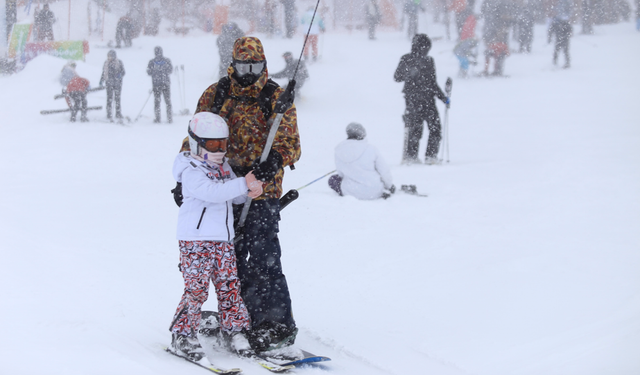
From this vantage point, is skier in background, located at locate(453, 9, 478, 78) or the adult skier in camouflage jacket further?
skier in background, located at locate(453, 9, 478, 78)

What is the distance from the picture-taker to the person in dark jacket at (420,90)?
9633 mm

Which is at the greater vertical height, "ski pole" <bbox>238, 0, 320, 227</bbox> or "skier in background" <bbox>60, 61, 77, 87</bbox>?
"skier in background" <bbox>60, 61, 77, 87</bbox>

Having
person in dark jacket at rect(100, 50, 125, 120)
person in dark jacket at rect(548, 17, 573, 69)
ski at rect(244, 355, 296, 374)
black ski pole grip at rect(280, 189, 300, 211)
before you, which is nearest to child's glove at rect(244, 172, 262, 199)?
black ski pole grip at rect(280, 189, 300, 211)

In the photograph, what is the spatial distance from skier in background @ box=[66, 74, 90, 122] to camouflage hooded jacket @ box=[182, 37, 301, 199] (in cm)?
1140

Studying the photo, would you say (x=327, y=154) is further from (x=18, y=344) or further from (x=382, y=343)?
(x=18, y=344)

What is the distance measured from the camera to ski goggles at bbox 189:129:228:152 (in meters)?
3.16

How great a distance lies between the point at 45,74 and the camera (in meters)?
16.8

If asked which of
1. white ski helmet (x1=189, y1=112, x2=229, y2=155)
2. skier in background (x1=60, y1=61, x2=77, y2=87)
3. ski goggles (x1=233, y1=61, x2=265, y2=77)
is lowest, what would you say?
white ski helmet (x1=189, y1=112, x2=229, y2=155)

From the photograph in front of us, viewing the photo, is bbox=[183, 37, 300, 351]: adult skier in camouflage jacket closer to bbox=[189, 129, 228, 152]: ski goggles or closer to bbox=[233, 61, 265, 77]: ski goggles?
bbox=[233, 61, 265, 77]: ski goggles

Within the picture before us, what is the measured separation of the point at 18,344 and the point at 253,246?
1.27 metres

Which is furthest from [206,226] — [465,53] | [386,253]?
[465,53]

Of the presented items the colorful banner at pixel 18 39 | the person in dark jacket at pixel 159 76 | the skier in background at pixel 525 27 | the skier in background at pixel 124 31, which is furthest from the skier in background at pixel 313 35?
the colorful banner at pixel 18 39

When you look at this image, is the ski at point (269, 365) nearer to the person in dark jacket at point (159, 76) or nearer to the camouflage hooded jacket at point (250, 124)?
the camouflage hooded jacket at point (250, 124)

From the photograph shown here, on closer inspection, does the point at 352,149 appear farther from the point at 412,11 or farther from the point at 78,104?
the point at 412,11
